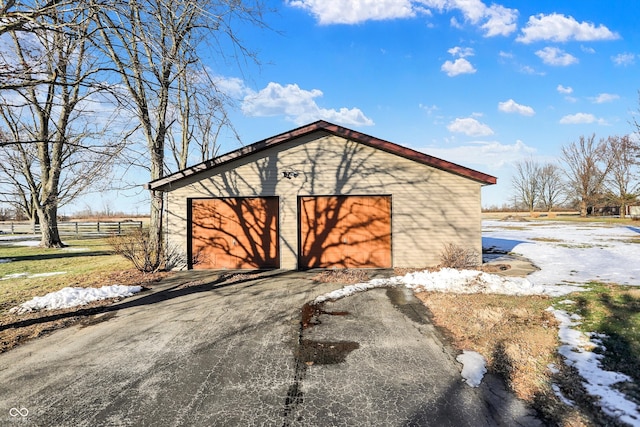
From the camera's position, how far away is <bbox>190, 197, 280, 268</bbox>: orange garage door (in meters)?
10.1

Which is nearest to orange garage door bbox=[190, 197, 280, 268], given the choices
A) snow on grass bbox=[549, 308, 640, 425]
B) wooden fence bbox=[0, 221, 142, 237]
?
→ snow on grass bbox=[549, 308, 640, 425]

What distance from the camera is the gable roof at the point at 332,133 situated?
9453 mm

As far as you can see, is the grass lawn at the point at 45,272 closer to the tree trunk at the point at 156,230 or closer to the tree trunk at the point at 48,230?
the tree trunk at the point at 156,230

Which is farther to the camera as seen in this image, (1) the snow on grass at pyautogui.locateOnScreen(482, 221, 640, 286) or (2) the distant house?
(2) the distant house

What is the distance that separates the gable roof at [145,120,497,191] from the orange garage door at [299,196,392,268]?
5.12 feet

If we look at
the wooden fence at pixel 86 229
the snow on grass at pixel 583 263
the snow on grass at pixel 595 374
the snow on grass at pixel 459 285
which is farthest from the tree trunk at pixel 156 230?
the wooden fence at pixel 86 229

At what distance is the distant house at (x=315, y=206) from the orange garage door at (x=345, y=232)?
3 centimetres

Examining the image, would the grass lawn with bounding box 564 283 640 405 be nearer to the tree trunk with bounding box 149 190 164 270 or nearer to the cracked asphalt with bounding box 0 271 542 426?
the cracked asphalt with bounding box 0 271 542 426

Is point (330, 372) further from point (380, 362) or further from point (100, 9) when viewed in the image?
point (100, 9)

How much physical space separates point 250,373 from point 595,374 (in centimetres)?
377

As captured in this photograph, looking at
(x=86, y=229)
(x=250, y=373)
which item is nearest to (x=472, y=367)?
(x=250, y=373)

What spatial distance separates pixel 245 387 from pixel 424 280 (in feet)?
18.5

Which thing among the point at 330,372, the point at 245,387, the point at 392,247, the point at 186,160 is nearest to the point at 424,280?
the point at 392,247

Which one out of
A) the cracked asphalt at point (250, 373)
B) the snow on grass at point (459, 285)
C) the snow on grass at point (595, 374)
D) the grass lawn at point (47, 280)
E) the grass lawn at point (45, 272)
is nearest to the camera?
the snow on grass at point (595, 374)
